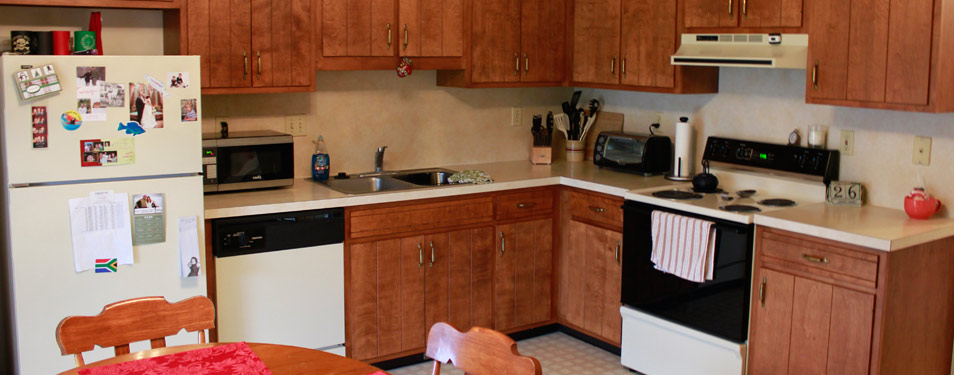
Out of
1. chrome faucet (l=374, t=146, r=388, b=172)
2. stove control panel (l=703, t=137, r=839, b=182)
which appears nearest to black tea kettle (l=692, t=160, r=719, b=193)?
stove control panel (l=703, t=137, r=839, b=182)

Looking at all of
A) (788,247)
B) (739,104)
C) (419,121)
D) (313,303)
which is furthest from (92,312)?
(739,104)

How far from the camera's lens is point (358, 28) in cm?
415

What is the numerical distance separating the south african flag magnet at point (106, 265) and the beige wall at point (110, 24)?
98 cm

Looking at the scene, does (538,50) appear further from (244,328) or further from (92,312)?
(92,312)

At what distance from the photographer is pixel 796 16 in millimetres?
3711

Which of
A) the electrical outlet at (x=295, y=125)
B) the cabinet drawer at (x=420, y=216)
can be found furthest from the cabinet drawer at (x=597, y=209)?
the electrical outlet at (x=295, y=125)

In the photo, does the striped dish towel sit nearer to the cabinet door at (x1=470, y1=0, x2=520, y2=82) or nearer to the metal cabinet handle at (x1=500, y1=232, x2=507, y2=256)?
A: the metal cabinet handle at (x1=500, y1=232, x2=507, y2=256)

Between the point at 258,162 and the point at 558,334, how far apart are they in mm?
1810

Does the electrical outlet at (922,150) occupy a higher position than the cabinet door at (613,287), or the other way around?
the electrical outlet at (922,150)

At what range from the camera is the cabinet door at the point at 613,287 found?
4.25 metres

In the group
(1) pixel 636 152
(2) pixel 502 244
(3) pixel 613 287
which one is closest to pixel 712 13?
(1) pixel 636 152

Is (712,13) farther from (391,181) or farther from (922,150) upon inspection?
(391,181)

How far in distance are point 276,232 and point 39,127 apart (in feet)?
3.22

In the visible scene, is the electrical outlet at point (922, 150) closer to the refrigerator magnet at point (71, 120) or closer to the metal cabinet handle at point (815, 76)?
the metal cabinet handle at point (815, 76)
